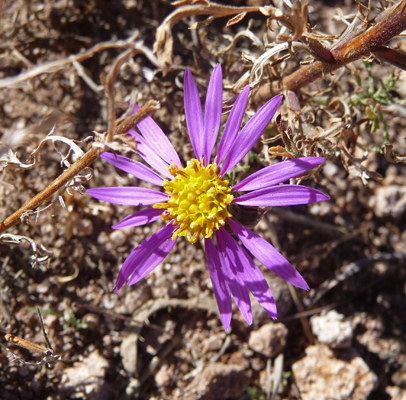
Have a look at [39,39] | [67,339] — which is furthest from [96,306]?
[39,39]

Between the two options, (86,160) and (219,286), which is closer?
(86,160)

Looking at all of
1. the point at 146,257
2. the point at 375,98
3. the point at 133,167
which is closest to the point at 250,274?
the point at 146,257

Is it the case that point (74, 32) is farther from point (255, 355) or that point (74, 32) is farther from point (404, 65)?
point (255, 355)

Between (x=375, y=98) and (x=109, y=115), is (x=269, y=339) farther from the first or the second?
(x=109, y=115)

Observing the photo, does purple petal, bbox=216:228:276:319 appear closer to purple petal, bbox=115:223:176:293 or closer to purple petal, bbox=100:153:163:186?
purple petal, bbox=115:223:176:293

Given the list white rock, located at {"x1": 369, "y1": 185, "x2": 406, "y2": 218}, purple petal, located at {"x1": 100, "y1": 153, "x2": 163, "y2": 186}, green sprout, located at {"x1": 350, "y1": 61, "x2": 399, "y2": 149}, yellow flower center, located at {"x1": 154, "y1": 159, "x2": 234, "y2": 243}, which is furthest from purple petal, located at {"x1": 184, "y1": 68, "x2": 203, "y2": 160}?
white rock, located at {"x1": 369, "y1": 185, "x2": 406, "y2": 218}

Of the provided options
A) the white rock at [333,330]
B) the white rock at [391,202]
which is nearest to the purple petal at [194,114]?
the white rock at [333,330]
